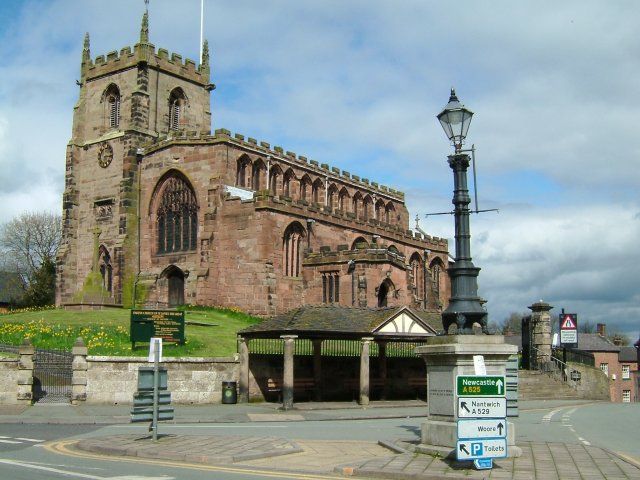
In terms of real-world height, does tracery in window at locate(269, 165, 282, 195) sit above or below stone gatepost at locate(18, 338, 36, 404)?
above

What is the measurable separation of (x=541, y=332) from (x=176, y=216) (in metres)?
25.0

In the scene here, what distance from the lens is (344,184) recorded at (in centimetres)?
6469

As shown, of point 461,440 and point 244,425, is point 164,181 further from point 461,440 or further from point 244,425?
point 461,440

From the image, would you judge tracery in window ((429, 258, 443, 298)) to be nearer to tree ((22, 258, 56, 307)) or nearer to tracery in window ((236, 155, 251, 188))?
tracery in window ((236, 155, 251, 188))

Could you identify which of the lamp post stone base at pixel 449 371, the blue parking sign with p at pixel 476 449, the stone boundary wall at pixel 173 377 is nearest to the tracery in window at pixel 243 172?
the stone boundary wall at pixel 173 377

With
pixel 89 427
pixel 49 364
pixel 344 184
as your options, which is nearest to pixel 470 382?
pixel 89 427

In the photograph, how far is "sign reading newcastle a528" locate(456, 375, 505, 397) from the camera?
11.4 m

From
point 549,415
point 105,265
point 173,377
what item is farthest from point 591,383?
point 105,265

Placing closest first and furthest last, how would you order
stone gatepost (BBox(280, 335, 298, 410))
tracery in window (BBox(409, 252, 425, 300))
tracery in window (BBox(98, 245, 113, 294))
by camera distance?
stone gatepost (BBox(280, 335, 298, 410)) < tracery in window (BBox(98, 245, 113, 294)) < tracery in window (BBox(409, 252, 425, 300))

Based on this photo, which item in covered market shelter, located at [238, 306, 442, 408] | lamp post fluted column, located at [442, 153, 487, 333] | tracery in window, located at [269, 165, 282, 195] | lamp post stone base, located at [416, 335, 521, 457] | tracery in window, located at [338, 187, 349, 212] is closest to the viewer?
lamp post stone base, located at [416, 335, 521, 457]

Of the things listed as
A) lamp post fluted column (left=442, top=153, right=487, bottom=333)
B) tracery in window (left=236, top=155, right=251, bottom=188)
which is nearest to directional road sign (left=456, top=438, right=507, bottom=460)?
lamp post fluted column (left=442, top=153, right=487, bottom=333)

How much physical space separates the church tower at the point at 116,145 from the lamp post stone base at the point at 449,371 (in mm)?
41165

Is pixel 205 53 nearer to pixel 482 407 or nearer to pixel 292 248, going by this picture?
pixel 292 248

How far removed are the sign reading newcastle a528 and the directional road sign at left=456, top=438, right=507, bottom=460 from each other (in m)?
0.64
